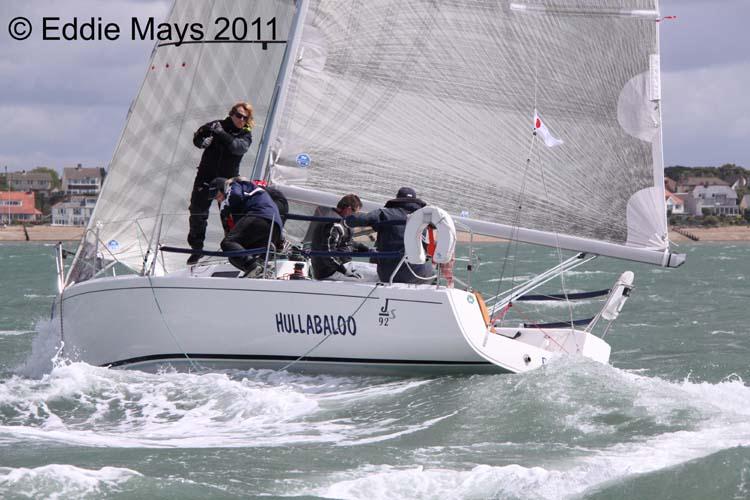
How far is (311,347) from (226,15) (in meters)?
3.77

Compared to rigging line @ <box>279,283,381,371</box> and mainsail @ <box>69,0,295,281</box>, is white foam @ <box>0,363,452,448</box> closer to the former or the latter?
rigging line @ <box>279,283,381,371</box>

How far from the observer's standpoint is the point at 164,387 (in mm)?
8406

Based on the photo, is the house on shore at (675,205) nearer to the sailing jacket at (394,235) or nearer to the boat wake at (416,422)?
the sailing jacket at (394,235)

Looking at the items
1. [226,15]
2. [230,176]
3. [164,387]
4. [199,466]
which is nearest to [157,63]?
[226,15]

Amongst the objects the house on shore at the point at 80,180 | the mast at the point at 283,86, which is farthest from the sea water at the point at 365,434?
the house on shore at the point at 80,180

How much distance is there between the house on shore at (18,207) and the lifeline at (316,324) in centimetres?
10422

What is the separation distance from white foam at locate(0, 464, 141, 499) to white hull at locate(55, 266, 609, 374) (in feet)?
7.87

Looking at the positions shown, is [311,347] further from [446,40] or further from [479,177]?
[446,40]

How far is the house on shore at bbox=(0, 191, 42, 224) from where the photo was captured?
108m

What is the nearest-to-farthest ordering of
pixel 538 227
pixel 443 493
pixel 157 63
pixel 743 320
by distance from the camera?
pixel 443 493 → pixel 538 227 → pixel 157 63 → pixel 743 320

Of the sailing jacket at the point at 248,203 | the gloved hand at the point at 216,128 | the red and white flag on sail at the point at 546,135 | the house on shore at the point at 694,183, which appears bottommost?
the sailing jacket at the point at 248,203

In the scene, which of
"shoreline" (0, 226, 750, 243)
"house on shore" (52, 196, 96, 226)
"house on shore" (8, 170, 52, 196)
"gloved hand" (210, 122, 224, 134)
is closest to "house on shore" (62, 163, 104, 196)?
"house on shore" (8, 170, 52, 196)

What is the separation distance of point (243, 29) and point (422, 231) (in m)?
3.32

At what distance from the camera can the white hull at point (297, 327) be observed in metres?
8.20
